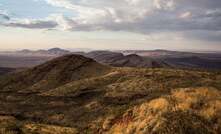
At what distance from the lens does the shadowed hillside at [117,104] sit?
202 feet

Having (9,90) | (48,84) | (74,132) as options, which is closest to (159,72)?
(48,84)

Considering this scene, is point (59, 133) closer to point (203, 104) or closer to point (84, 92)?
point (203, 104)

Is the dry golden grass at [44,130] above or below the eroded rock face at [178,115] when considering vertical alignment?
below

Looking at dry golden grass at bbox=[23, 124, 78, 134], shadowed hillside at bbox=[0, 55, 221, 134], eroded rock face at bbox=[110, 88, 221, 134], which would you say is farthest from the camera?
dry golden grass at bbox=[23, 124, 78, 134]

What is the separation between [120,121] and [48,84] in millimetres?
119853

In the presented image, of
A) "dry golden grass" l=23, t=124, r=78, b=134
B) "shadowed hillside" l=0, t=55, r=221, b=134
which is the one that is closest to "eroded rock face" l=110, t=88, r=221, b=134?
"shadowed hillside" l=0, t=55, r=221, b=134

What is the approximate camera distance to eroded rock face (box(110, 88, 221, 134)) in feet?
189

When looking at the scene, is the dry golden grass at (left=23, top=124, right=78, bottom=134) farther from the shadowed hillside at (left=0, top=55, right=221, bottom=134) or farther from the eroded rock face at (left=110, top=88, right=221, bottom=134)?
the eroded rock face at (left=110, top=88, right=221, bottom=134)

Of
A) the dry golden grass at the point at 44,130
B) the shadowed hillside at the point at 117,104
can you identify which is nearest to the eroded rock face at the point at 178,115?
the shadowed hillside at the point at 117,104

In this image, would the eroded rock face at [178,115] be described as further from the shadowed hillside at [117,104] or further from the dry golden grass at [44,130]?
the dry golden grass at [44,130]

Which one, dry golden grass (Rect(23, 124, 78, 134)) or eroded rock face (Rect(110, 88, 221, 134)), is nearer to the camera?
eroded rock face (Rect(110, 88, 221, 134))

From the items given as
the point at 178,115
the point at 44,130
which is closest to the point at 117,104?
the point at 44,130

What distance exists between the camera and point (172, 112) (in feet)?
210

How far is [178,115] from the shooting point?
6181 cm
